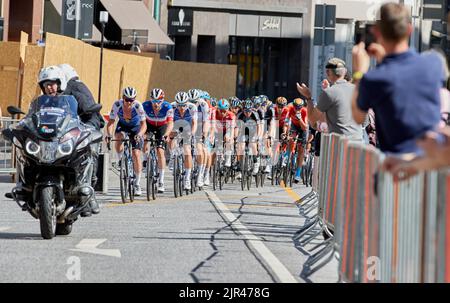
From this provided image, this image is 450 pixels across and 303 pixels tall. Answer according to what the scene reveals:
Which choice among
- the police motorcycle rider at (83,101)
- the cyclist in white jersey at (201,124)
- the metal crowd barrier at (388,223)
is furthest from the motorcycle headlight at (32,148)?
the cyclist in white jersey at (201,124)

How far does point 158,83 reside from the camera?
4522 centimetres

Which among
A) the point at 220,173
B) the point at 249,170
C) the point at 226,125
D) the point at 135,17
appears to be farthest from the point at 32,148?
the point at 135,17

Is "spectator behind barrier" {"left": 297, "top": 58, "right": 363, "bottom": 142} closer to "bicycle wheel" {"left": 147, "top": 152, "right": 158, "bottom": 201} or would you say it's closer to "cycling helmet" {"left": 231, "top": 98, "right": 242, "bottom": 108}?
"bicycle wheel" {"left": 147, "top": 152, "right": 158, "bottom": 201}

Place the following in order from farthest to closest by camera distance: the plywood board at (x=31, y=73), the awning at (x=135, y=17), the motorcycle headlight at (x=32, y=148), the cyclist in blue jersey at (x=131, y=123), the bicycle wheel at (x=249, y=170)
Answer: the awning at (x=135, y=17) → the plywood board at (x=31, y=73) → the bicycle wheel at (x=249, y=170) → the cyclist in blue jersey at (x=131, y=123) → the motorcycle headlight at (x=32, y=148)

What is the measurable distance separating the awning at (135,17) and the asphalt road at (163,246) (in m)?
29.1

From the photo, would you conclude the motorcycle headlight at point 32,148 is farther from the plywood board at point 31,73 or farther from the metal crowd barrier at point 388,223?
the plywood board at point 31,73

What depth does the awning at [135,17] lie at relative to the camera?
1924 inches

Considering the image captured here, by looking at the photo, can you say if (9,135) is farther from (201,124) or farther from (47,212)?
(201,124)

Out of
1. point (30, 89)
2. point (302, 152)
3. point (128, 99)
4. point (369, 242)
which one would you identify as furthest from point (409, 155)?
point (302, 152)

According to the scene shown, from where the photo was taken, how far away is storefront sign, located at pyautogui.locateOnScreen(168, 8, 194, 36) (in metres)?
60.9

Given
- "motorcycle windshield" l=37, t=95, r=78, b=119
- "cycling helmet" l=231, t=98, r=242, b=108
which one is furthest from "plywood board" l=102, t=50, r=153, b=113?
"motorcycle windshield" l=37, t=95, r=78, b=119
